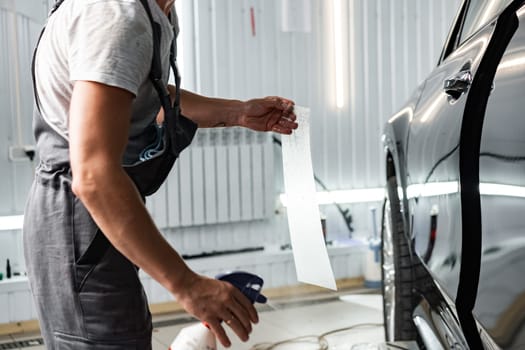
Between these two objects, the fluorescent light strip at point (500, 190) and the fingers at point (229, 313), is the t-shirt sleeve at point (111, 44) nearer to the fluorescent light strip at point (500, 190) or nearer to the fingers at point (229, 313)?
the fingers at point (229, 313)

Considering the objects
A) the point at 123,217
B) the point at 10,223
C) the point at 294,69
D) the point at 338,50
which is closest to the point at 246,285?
the point at 123,217

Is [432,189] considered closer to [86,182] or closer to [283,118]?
[283,118]

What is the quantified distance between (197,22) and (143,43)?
382cm

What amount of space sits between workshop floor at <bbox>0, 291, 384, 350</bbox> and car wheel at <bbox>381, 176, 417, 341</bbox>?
919mm

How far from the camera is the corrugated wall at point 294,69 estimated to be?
4.57 metres

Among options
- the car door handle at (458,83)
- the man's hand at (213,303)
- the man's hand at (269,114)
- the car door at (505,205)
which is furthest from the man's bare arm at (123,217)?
the man's hand at (269,114)

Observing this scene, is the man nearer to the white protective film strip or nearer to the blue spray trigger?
the blue spray trigger

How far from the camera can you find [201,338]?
1346mm

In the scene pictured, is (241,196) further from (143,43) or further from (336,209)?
(143,43)

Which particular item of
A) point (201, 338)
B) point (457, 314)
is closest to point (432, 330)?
point (457, 314)

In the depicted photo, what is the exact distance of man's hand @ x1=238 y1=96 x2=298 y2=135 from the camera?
2.00m

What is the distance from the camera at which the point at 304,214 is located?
1.75 meters

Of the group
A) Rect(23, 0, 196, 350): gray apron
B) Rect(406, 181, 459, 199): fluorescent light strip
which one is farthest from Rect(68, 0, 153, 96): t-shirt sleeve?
Rect(406, 181, 459, 199): fluorescent light strip

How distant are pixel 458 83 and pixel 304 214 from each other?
45 centimetres
